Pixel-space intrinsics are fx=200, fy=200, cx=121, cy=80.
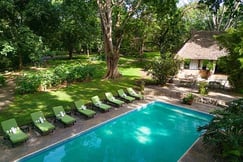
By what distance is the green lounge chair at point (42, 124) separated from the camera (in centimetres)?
919

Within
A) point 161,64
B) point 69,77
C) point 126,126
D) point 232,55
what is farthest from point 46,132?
point 232,55

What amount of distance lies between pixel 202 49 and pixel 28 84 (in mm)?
19557

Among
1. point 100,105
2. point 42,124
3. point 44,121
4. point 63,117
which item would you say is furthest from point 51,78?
point 42,124

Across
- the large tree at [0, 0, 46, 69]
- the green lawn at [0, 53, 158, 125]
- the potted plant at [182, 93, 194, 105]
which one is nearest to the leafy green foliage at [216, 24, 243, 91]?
the potted plant at [182, 93, 194, 105]

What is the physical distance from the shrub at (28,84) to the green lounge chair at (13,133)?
6017mm

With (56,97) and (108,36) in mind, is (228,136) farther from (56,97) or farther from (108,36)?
(108,36)

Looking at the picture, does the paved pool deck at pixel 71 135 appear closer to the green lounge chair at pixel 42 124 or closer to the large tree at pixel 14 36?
the green lounge chair at pixel 42 124

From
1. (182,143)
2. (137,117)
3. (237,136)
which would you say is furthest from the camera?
(137,117)

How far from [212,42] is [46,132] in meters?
22.6

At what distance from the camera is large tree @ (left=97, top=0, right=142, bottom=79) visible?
17719 mm

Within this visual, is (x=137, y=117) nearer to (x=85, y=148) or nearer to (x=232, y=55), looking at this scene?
(x=85, y=148)

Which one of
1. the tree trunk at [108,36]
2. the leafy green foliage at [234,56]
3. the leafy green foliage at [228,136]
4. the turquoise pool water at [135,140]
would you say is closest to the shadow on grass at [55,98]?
the tree trunk at [108,36]

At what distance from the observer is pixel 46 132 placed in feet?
30.4

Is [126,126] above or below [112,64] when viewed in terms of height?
below
